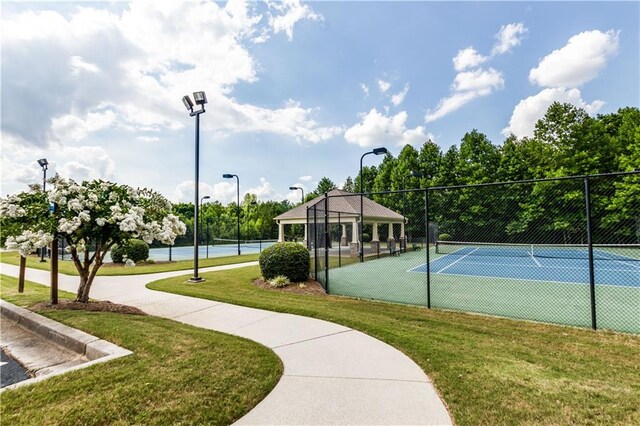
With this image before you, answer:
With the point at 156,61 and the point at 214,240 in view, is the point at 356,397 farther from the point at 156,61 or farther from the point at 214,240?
the point at 214,240

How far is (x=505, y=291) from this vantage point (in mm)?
8977

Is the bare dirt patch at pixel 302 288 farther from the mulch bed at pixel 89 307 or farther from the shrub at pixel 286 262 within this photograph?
the mulch bed at pixel 89 307

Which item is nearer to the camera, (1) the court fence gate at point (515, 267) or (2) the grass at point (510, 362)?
(2) the grass at point (510, 362)

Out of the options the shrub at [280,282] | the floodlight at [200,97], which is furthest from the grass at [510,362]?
the floodlight at [200,97]

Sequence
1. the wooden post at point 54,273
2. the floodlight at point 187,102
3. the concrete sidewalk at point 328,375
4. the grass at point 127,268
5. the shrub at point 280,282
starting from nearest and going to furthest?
the concrete sidewalk at point 328,375 → the wooden post at point 54,273 → the shrub at point 280,282 → the floodlight at point 187,102 → the grass at point 127,268

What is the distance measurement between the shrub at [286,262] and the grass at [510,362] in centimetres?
282

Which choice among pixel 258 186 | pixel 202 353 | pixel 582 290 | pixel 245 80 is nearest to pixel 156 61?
pixel 245 80

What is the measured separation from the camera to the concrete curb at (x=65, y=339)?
3545mm

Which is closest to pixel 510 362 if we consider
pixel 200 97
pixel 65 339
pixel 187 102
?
pixel 65 339

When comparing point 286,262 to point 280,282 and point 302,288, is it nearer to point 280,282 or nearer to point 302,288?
point 280,282

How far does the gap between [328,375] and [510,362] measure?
7.30 feet

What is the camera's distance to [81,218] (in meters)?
5.75

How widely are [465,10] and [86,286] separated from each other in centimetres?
1454

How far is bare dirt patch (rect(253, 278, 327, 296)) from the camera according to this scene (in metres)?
8.75
